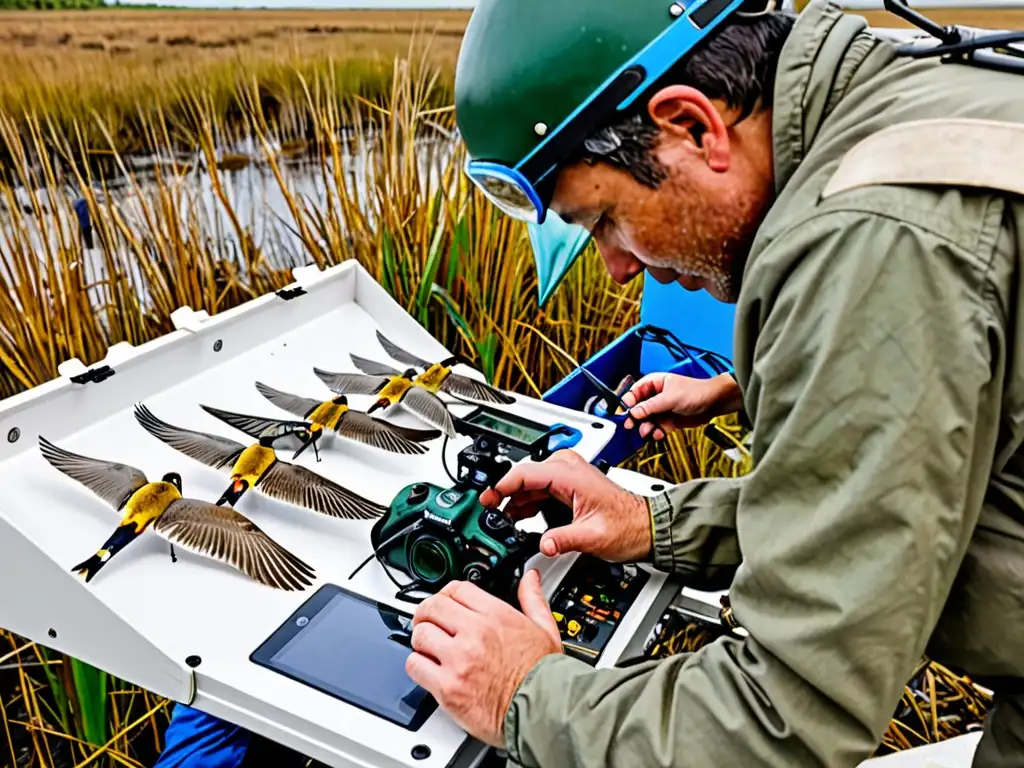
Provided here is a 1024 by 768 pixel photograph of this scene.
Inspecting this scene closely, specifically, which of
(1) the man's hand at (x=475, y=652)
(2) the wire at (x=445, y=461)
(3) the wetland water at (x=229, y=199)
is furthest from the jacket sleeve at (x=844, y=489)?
(3) the wetland water at (x=229, y=199)

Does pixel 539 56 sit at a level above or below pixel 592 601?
above

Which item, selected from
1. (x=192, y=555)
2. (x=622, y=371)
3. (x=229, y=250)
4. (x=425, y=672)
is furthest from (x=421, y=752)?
(x=229, y=250)

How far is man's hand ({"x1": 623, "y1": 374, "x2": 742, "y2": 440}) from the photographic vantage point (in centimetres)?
157

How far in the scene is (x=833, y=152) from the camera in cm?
83

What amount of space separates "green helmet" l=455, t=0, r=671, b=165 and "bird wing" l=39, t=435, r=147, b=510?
0.71m

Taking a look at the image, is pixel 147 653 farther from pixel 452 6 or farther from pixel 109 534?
pixel 452 6

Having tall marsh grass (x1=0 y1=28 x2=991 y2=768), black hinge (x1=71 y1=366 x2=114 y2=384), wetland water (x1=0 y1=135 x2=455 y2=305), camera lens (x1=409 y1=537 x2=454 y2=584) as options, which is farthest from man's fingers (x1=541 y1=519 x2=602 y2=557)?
wetland water (x1=0 y1=135 x2=455 y2=305)

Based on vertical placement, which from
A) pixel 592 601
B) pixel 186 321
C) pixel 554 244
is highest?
pixel 554 244

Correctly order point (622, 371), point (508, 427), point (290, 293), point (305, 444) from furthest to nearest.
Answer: point (622, 371) → point (290, 293) → point (508, 427) → point (305, 444)

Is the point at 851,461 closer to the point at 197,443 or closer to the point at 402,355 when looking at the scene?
the point at 197,443

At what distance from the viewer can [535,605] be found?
1058 mm

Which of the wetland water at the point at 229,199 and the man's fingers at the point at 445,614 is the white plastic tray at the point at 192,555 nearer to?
the man's fingers at the point at 445,614

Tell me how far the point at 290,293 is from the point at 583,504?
853mm

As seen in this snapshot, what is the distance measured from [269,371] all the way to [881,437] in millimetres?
1216
